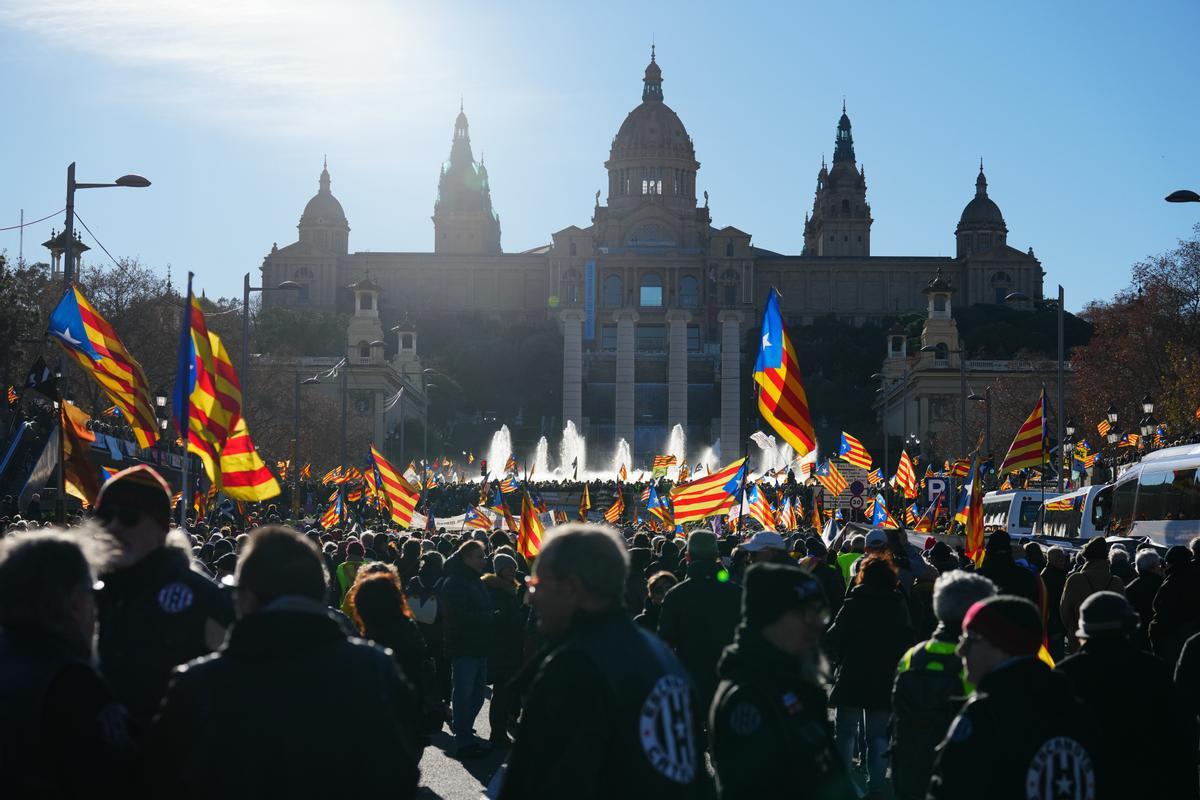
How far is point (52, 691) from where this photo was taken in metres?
4.34

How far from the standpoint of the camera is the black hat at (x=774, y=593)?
547 cm

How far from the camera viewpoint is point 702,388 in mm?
136250

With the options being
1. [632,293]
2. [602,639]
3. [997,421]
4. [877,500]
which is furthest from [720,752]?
[632,293]

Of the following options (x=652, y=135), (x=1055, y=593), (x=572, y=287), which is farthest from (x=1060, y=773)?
(x=652, y=135)

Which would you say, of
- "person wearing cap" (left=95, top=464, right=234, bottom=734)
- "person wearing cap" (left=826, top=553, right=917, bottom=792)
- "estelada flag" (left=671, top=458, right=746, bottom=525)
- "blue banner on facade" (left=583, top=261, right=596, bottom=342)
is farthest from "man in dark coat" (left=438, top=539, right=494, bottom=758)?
"blue banner on facade" (left=583, top=261, right=596, bottom=342)

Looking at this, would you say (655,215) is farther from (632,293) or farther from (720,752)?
(720,752)

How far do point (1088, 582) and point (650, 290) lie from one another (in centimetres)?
13520

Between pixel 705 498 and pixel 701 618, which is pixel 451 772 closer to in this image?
pixel 701 618

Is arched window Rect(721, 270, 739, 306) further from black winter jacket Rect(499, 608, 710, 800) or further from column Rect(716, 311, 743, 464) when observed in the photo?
black winter jacket Rect(499, 608, 710, 800)

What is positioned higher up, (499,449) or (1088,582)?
(499,449)

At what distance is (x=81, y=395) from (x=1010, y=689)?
57451mm

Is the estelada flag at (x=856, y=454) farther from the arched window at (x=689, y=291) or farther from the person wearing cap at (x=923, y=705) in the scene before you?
the arched window at (x=689, y=291)

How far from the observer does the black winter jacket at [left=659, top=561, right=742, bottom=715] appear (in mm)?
9516

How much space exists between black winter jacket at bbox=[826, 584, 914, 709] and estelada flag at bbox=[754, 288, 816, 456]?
636cm
